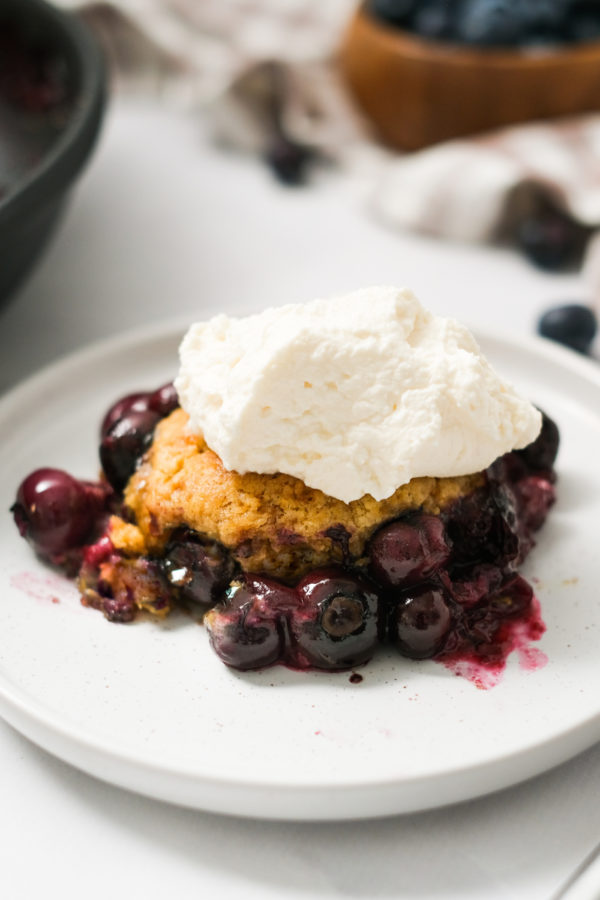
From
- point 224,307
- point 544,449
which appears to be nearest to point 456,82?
point 224,307

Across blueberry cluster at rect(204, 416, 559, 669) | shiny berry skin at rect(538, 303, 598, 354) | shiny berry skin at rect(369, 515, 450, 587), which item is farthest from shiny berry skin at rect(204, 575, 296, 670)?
shiny berry skin at rect(538, 303, 598, 354)

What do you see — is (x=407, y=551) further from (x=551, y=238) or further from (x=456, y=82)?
(x=456, y=82)

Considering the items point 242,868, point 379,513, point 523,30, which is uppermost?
point 523,30

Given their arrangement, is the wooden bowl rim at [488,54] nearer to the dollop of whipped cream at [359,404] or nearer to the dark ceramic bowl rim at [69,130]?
the dark ceramic bowl rim at [69,130]

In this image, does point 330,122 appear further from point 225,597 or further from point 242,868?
point 242,868

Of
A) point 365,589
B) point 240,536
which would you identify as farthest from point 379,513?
point 240,536
